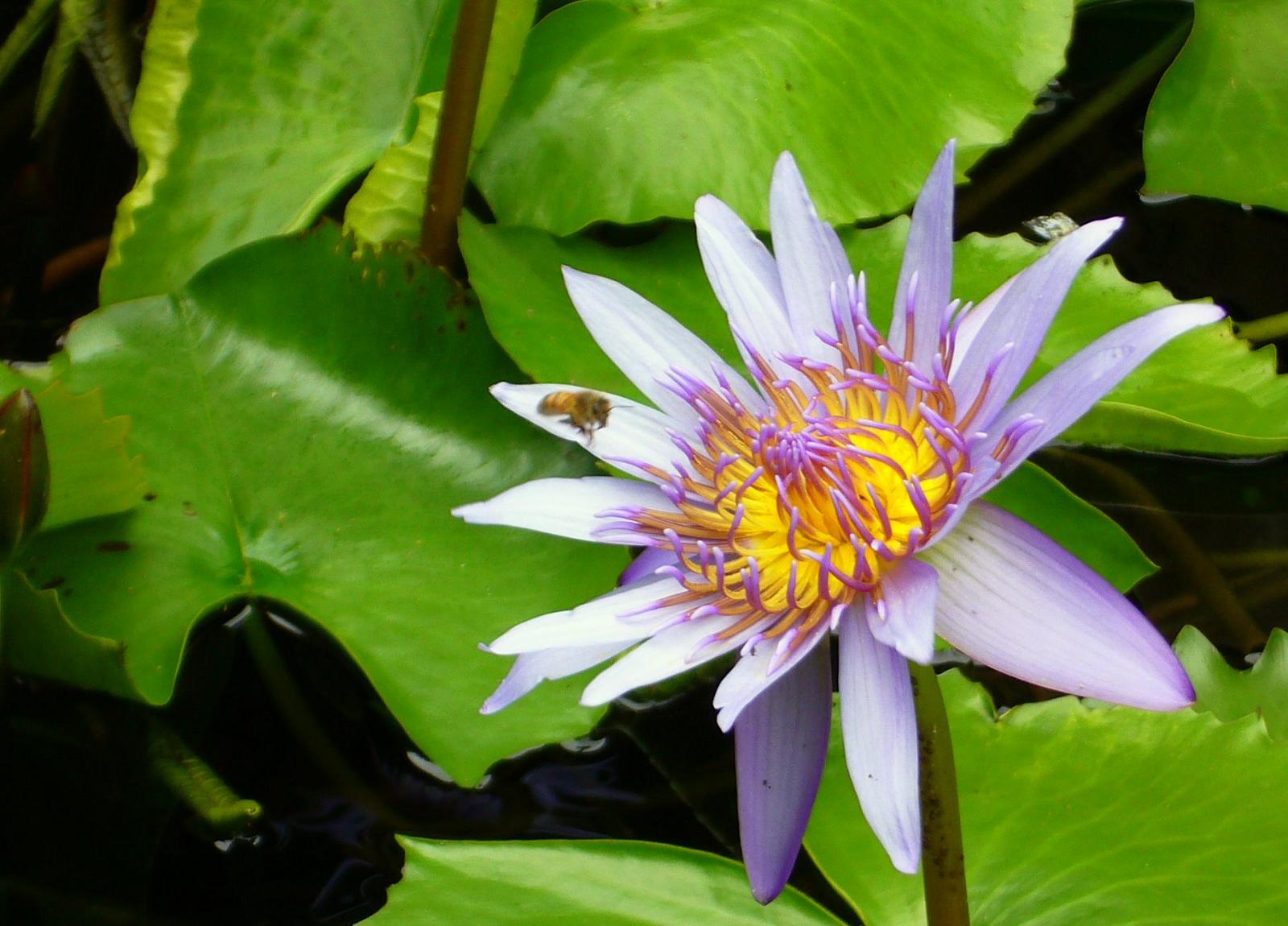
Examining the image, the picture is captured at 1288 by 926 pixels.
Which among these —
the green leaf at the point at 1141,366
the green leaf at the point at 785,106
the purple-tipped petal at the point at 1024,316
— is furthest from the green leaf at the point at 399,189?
the purple-tipped petal at the point at 1024,316

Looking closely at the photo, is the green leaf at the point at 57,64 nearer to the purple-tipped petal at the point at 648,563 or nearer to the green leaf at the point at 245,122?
the green leaf at the point at 245,122

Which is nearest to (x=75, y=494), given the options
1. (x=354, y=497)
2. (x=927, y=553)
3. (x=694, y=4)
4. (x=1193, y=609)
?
(x=354, y=497)

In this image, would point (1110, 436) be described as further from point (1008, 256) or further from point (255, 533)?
point (255, 533)

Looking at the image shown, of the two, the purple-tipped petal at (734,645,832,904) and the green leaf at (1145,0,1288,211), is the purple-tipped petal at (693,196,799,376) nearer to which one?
the purple-tipped petal at (734,645,832,904)

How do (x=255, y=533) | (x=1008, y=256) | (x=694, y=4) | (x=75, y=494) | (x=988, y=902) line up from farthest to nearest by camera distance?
(x=694, y=4) → (x=1008, y=256) → (x=255, y=533) → (x=75, y=494) → (x=988, y=902)

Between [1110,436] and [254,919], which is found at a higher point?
[1110,436]

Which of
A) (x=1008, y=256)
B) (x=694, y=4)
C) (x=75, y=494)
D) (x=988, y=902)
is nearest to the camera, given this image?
(x=988, y=902)

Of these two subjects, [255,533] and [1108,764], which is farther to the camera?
[255,533]
